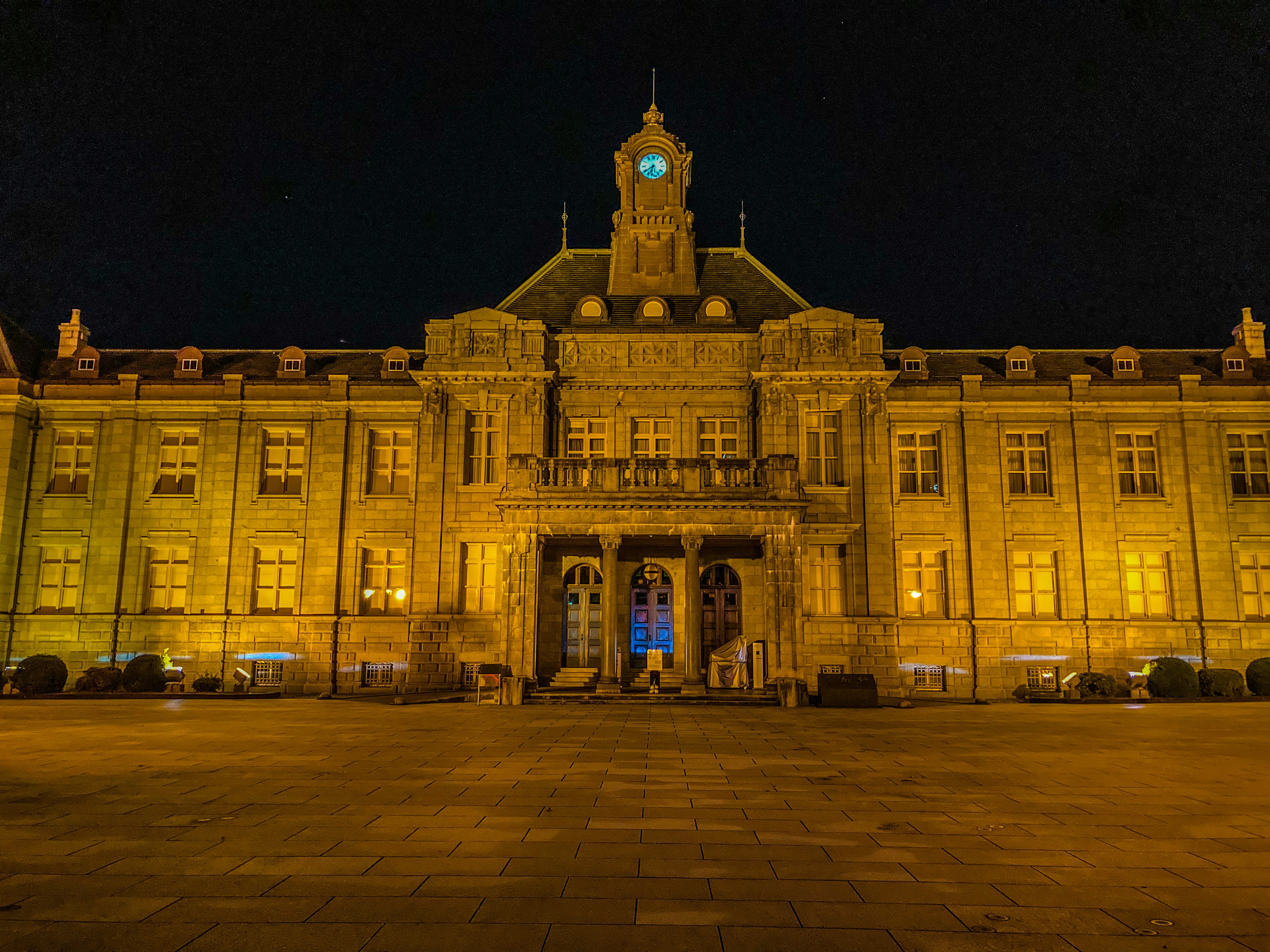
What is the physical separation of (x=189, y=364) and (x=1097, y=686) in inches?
1552

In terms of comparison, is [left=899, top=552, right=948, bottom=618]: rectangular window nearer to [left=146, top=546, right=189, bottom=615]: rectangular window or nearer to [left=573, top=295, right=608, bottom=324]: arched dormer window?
[left=573, top=295, right=608, bottom=324]: arched dormer window

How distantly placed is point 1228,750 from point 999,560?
17.8m

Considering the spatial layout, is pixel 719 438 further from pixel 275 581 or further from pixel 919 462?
pixel 275 581

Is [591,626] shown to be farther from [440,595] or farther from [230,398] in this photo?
[230,398]

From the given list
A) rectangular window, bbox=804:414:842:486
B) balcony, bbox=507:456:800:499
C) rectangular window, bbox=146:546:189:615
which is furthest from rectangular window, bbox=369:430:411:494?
rectangular window, bbox=804:414:842:486

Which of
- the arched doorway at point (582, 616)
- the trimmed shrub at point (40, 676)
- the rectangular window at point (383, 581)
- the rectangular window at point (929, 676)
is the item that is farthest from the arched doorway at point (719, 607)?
the trimmed shrub at point (40, 676)

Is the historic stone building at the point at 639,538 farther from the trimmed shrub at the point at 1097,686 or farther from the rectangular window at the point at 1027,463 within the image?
the trimmed shrub at the point at 1097,686

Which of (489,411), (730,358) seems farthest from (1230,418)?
(489,411)

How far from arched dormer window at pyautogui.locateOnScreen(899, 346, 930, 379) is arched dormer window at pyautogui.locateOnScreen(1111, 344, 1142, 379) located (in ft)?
26.0

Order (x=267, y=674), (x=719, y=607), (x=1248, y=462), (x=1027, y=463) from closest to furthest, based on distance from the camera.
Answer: (x=267, y=674) < (x=719, y=607) < (x=1248, y=462) < (x=1027, y=463)

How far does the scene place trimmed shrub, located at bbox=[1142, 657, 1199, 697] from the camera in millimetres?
28000

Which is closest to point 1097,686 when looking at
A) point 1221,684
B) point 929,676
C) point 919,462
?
point 1221,684

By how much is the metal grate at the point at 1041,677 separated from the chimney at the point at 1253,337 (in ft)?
58.2

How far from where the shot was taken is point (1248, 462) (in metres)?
34.3
